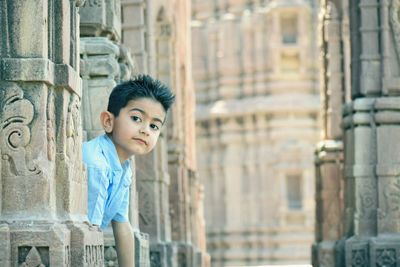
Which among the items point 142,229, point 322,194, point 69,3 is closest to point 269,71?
point 322,194

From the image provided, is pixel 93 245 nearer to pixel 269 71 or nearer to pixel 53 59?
pixel 53 59

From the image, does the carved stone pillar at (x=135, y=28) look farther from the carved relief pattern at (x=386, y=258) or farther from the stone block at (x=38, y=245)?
the stone block at (x=38, y=245)

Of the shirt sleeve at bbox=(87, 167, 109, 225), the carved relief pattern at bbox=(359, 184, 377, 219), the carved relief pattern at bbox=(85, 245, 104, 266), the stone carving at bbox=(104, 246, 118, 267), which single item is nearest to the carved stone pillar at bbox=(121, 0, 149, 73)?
the carved relief pattern at bbox=(359, 184, 377, 219)

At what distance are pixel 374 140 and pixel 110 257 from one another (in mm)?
5506

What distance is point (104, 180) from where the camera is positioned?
29.1 ft

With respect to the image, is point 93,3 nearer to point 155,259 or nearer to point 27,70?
point 27,70

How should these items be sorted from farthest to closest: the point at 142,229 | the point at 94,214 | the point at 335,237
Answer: the point at 335,237 → the point at 142,229 → the point at 94,214

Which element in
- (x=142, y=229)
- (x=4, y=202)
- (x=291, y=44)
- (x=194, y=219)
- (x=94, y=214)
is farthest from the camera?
(x=291, y=44)

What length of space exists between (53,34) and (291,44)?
126 feet

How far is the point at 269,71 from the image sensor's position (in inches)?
1848

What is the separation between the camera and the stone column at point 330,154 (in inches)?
912

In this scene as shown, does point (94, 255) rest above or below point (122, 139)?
below

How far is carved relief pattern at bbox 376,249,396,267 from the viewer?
16.2m

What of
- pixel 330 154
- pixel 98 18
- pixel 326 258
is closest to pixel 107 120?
pixel 98 18
